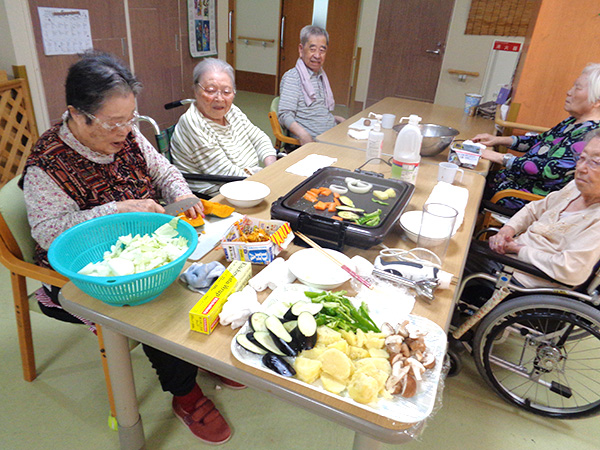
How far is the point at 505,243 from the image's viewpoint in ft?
5.65

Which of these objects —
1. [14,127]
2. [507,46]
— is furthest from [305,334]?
[507,46]

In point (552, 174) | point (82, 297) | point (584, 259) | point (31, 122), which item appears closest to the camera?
point (82, 297)

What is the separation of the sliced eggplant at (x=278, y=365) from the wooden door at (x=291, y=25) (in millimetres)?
7053

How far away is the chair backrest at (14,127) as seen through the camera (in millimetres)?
2799

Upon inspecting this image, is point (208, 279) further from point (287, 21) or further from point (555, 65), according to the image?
point (287, 21)

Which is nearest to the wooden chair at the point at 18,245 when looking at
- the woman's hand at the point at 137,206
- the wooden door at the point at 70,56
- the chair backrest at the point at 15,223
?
Answer: the chair backrest at the point at 15,223

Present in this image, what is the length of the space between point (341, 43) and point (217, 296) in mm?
6763

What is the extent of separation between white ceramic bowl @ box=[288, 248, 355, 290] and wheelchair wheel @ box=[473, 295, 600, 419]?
2.56 feet

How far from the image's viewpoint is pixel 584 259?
142 centimetres

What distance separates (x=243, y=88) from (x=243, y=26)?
3.56ft

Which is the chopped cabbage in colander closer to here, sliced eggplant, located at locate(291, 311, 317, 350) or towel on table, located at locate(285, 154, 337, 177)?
sliced eggplant, located at locate(291, 311, 317, 350)

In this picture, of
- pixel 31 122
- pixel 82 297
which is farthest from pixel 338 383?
pixel 31 122

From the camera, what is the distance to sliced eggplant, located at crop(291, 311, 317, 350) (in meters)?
0.90

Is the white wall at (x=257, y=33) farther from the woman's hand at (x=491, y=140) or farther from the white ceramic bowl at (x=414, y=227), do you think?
the white ceramic bowl at (x=414, y=227)
